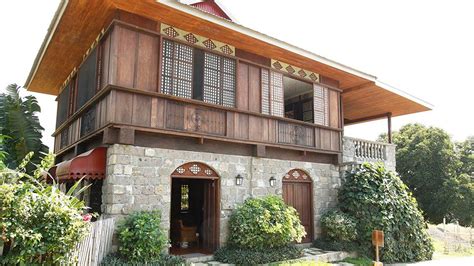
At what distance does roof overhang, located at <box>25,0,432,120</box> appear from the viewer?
8.84m

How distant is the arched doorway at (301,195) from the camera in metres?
11.8

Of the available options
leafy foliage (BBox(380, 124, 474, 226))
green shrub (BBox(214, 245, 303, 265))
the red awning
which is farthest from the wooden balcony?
leafy foliage (BBox(380, 124, 474, 226))

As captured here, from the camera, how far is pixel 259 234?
31.3 feet

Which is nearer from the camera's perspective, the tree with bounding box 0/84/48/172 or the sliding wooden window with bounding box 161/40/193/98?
the sliding wooden window with bounding box 161/40/193/98

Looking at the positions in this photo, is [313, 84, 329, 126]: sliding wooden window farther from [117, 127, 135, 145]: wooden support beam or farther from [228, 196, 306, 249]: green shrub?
[117, 127, 135, 145]: wooden support beam

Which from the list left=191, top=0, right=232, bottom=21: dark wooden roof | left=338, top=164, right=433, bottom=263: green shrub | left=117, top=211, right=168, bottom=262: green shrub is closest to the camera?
left=117, top=211, right=168, bottom=262: green shrub

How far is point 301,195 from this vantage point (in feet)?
39.8

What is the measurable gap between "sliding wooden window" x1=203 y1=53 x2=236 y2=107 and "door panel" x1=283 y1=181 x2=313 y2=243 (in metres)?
3.59

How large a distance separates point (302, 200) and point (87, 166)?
7140mm

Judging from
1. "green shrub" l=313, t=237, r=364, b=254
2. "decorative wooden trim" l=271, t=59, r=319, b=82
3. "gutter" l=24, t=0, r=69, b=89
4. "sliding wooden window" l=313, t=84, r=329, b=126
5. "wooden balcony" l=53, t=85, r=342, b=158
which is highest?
"gutter" l=24, t=0, r=69, b=89

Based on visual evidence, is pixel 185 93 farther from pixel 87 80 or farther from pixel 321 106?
pixel 321 106

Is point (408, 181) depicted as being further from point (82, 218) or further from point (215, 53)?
point (82, 218)

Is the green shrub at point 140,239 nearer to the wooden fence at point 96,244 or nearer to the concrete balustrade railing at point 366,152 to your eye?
the wooden fence at point 96,244

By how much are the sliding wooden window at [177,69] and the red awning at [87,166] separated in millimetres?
2307
